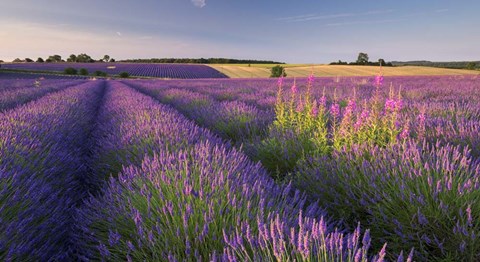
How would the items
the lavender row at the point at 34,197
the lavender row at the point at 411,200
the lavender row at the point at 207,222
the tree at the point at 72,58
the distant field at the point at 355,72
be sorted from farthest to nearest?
the tree at the point at 72,58 → the distant field at the point at 355,72 → the lavender row at the point at 411,200 → the lavender row at the point at 34,197 → the lavender row at the point at 207,222

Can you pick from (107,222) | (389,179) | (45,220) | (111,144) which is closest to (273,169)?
(389,179)

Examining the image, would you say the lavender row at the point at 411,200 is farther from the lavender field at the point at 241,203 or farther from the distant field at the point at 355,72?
the distant field at the point at 355,72

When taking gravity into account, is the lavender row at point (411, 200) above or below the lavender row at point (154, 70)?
above

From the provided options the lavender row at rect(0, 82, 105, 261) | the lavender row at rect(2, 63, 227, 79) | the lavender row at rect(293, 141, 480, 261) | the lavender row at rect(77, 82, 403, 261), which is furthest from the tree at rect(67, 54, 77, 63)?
the lavender row at rect(293, 141, 480, 261)

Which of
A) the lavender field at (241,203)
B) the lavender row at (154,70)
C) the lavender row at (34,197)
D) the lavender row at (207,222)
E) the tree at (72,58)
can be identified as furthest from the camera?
the tree at (72,58)

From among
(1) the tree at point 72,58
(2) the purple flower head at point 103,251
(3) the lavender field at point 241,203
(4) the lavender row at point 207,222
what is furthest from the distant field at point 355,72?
(1) the tree at point 72,58

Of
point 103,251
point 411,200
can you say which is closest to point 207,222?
point 103,251

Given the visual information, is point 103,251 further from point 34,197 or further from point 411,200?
point 411,200

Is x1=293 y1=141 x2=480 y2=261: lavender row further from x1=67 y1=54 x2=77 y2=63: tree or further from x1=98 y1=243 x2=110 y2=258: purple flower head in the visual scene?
x1=67 y1=54 x2=77 y2=63: tree

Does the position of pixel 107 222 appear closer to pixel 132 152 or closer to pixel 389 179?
pixel 132 152

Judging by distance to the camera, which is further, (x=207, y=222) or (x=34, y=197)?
(x=34, y=197)

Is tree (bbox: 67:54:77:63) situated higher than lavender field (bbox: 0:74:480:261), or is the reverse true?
tree (bbox: 67:54:77:63)

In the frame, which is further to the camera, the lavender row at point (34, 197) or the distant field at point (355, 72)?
the distant field at point (355, 72)

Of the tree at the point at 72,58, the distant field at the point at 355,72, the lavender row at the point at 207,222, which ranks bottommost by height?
the distant field at the point at 355,72
